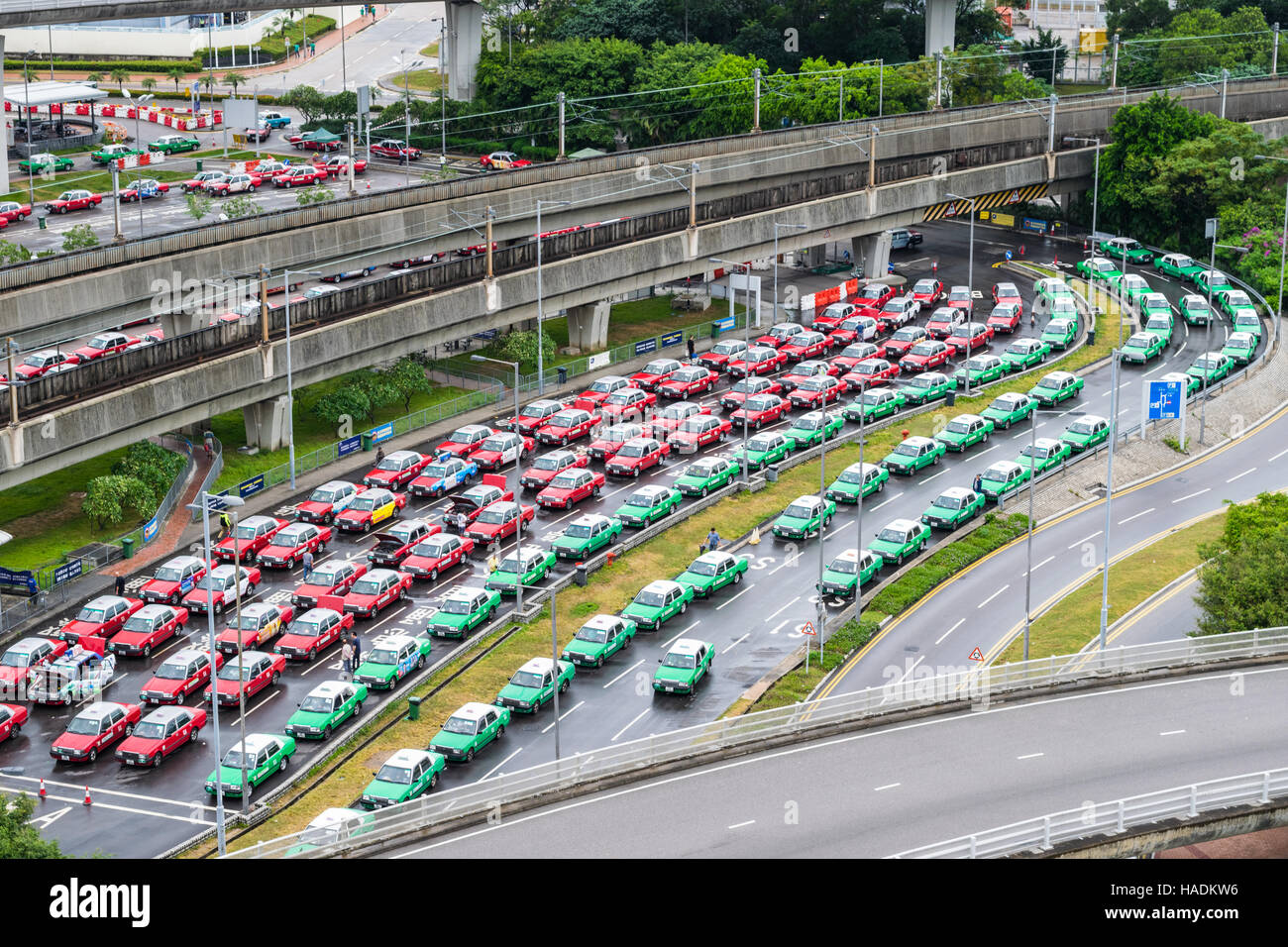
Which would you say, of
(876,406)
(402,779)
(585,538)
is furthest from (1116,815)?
(876,406)

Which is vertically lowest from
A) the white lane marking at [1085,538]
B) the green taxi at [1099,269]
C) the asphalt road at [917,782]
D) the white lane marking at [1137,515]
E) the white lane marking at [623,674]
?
the white lane marking at [623,674]

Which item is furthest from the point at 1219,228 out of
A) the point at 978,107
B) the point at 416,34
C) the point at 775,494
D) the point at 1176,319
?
the point at 416,34

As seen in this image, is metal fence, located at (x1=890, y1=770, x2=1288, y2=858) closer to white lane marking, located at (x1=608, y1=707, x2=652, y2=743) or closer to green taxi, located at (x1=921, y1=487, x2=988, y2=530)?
white lane marking, located at (x1=608, y1=707, x2=652, y2=743)

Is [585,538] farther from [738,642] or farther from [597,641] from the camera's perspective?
[738,642]

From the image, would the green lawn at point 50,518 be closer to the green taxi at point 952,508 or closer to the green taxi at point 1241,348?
the green taxi at point 952,508

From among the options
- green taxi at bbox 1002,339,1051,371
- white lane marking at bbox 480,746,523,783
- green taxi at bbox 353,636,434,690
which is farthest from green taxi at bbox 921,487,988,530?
white lane marking at bbox 480,746,523,783

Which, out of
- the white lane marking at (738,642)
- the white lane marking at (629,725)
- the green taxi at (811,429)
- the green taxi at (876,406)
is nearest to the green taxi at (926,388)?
the green taxi at (876,406)
